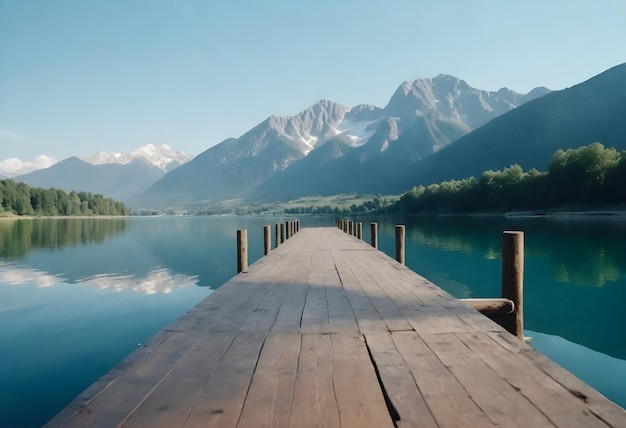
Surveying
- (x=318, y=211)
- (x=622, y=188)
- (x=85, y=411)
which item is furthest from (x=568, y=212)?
(x=318, y=211)

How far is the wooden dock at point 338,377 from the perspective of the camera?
2564 millimetres

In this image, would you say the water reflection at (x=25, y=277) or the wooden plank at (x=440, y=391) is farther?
the water reflection at (x=25, y=277)

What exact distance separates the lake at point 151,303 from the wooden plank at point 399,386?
5.78m

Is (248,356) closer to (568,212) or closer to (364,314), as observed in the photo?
(364,314)

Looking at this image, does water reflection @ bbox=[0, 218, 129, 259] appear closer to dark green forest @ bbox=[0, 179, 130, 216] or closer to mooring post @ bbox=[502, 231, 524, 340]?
mooring post @ bbox=[502, 231, 524, 340]

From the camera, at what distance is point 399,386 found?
9.76 ft

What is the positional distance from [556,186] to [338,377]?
267 feet

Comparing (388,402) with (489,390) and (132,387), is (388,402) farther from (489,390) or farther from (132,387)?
(132,387)

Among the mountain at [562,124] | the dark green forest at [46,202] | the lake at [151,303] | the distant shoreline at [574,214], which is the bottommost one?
the lake at [151,303]

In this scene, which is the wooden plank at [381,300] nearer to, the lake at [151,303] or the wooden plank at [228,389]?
the wooden plank at [228,389]

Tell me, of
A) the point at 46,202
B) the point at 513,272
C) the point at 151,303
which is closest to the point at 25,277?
the point at 151,303

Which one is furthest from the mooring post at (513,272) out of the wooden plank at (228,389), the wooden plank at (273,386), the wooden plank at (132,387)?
the wooden plank at (132,387)

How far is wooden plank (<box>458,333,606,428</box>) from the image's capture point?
2518 mm

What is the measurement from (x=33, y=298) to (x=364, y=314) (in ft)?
53.8
